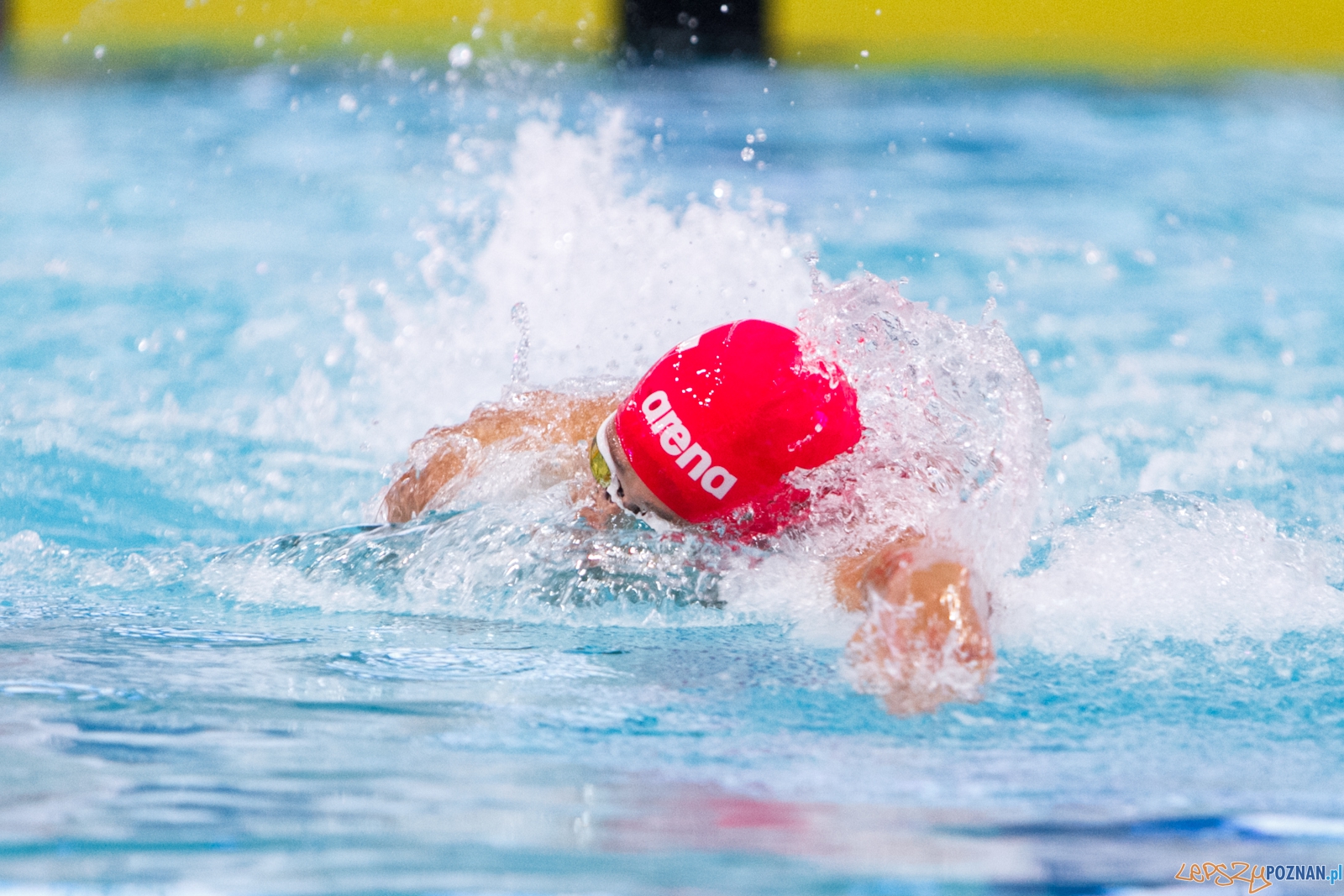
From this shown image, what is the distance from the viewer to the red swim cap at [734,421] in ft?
8.41

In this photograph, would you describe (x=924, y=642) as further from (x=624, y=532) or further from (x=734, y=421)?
(x=624, y=532)

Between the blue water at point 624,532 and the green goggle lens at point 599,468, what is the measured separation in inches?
6.5

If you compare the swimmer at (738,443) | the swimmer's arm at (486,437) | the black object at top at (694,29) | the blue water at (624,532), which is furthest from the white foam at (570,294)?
the black object at top at (694,29)

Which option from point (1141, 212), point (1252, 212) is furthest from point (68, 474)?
point (1252, 212)

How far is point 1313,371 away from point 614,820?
438cm

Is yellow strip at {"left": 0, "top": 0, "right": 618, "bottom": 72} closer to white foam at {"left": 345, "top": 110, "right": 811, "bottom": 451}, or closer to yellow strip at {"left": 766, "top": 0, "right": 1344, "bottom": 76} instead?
yellow strip at {"left": 766, "top": 0, "right": 1344, "bottom": 76}

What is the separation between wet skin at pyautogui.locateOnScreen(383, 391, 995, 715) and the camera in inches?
83.4

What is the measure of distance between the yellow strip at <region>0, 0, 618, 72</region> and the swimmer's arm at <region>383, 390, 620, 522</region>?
277 inches

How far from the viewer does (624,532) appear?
2.84 m

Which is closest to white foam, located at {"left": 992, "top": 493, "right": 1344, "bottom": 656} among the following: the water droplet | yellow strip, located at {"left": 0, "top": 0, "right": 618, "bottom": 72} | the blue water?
the blue water

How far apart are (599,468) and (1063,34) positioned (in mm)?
8608

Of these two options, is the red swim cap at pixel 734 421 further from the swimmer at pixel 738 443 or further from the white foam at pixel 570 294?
the white foam at pixel 570 294

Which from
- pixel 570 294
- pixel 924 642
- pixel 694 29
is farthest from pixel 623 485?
pixel 694 29

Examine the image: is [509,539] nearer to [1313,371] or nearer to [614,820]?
[614,820]
